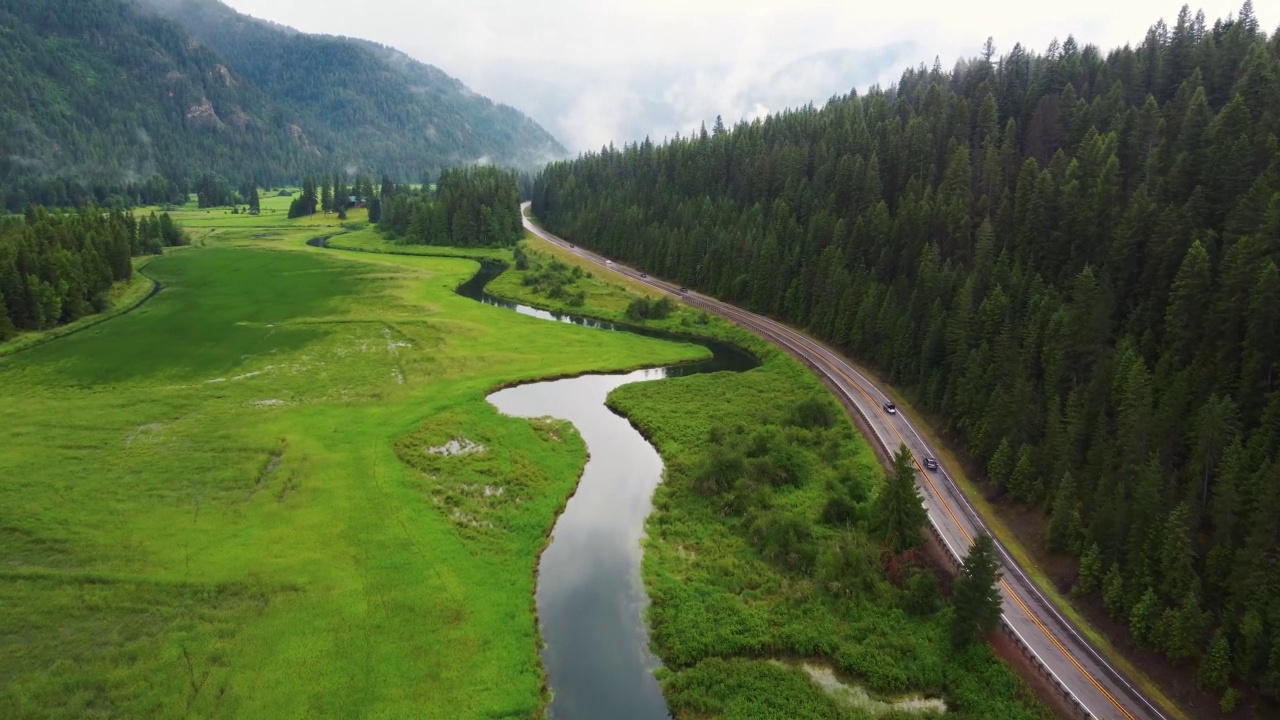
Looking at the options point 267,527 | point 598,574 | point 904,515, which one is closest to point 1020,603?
point 904,515

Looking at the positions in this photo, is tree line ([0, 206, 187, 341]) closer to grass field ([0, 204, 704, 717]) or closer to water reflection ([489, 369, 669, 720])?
grass field ([0, 204, 704, 717])

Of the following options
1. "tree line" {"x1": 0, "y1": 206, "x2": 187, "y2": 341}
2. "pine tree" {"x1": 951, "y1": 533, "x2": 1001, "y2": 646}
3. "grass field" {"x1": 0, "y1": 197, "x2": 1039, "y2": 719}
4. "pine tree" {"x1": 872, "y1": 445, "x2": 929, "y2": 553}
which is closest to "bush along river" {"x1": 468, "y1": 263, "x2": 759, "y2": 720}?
"grass field" {"x1": 0, "y1": 197, "x2": 1039, "y2": 719}

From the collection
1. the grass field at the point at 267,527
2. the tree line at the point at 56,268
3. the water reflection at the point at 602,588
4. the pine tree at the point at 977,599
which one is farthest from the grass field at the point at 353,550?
the tree line at the point at 56,268

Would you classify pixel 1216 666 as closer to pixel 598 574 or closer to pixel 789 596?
pixel 789 596

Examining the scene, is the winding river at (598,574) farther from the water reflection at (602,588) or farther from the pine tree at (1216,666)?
the pine tree at (1216,666)

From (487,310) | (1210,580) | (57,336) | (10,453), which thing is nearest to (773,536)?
(1210,580)

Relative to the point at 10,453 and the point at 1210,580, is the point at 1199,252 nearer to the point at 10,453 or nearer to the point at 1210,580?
the point at 1210,580
